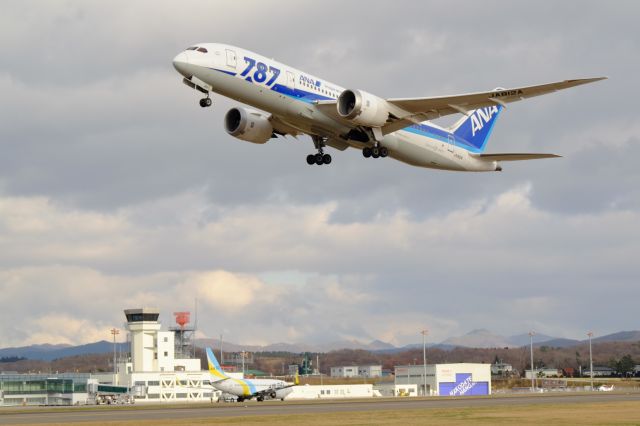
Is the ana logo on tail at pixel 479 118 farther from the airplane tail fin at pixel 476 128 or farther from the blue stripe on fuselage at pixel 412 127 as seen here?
the blue stripe on fuselage at pixel 412 127

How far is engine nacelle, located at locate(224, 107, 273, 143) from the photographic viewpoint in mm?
66688

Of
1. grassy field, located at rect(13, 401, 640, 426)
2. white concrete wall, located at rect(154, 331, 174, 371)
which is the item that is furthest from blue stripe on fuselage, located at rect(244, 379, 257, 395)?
white concrete wall, located at rect(154, 331, 174, 371)

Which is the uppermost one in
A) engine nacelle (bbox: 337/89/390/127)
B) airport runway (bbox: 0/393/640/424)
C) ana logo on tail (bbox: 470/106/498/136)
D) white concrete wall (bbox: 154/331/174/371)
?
ana logo on tail (bbox: 470/106/498/136)

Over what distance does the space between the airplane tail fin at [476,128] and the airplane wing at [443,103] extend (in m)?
10.9

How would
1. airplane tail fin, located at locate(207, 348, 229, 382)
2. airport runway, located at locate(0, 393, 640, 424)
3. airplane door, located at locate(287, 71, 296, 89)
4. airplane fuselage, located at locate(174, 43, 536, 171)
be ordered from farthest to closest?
airplane tail fin, located at locate(207, 348, 229, 382), airport runway, located at locate(0, 393, 640, 424), airplane door, located at locate(287, 71, 296, 89), airplane fuselage, located at locate(174, 43, 536, 171)

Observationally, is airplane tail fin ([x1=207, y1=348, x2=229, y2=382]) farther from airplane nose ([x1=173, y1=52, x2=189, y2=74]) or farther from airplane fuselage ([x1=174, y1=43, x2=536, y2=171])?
airplane nose ([x1=173, y1=52, x2=189, y2=74])

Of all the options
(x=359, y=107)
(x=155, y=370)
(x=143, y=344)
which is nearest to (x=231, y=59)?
(x=359, y=107)

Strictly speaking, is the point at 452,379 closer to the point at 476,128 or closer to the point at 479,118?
the point at 479,118

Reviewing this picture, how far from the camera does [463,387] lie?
505 ft

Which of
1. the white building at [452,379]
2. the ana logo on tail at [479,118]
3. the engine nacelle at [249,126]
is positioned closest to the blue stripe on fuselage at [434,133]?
the ana logo on tail at [479,118]

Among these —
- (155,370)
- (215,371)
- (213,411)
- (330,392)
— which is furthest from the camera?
(155,370)

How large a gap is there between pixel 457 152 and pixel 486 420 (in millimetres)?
25254

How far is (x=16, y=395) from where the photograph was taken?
142125 millimetres

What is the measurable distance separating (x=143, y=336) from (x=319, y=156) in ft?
384
